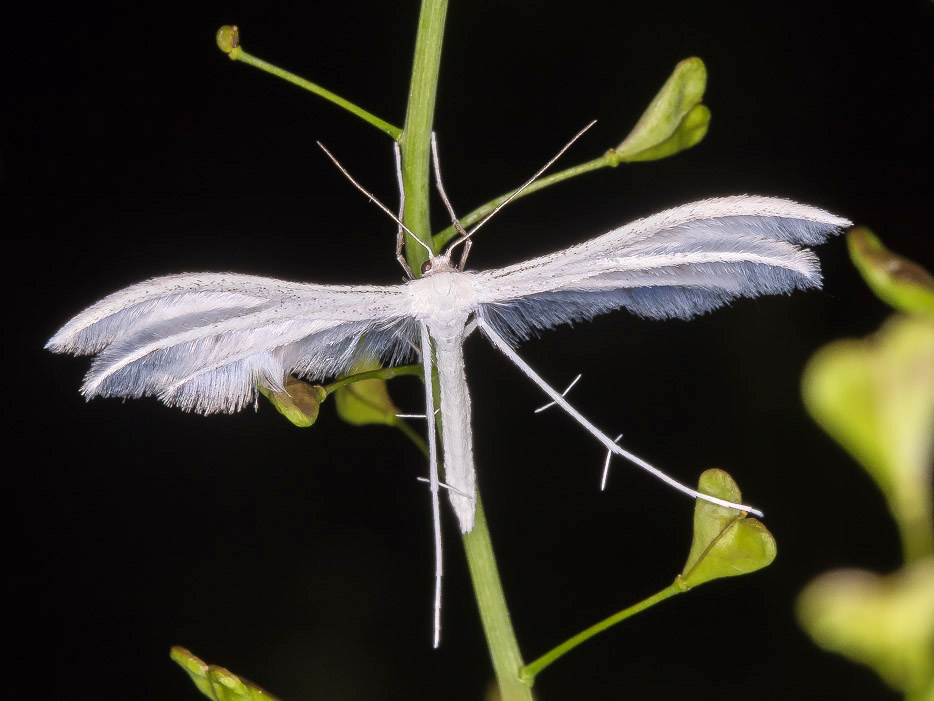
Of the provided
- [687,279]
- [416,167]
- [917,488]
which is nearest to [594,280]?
[687,279]

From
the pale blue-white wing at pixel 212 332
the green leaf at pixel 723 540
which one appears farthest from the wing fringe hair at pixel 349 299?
the green leaf at pixel 723 540

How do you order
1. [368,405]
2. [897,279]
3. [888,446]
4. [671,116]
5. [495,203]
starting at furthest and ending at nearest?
[368,405]
[671,116]
[495,203]
[888,446]
[897,279]

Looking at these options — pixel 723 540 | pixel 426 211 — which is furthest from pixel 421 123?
pixel 723 540

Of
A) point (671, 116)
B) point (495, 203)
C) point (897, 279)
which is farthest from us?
point (671, 116)

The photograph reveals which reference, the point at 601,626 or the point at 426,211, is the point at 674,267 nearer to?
the point at 426,211

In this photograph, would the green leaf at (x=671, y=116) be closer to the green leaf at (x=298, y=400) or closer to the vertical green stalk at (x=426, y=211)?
the vertical green stalk at (x=426, y=211)

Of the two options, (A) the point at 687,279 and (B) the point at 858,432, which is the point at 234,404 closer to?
(A) the point at 687,279

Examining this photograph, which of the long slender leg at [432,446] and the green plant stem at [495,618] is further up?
the long slender leg at [432,446]
